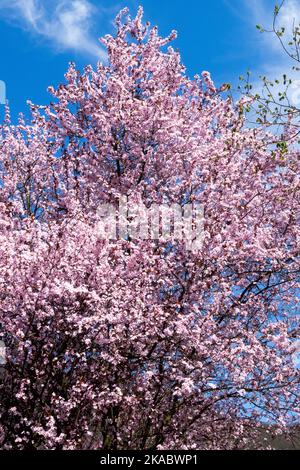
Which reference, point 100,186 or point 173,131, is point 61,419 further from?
point 173,131

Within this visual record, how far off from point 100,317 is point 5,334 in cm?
230

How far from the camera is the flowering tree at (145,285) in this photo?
33.2 feet

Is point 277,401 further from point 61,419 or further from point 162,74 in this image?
point 162,74

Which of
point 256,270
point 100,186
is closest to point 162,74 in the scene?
point 100,186

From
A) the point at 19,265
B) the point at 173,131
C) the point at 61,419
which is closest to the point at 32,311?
the point at 19,265

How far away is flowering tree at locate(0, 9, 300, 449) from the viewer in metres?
10.1

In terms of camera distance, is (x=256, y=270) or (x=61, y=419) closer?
(x=61, y=419)

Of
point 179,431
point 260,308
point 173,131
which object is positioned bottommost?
point 179,431

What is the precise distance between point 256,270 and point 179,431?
427 cm

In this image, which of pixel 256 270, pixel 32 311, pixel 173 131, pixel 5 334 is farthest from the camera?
pixel 173 131

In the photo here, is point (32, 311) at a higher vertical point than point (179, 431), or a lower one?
higher

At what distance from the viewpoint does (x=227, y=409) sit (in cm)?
1301

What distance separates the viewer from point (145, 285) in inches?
431

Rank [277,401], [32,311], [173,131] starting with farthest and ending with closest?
[173,131], [277,401], [32,311]
